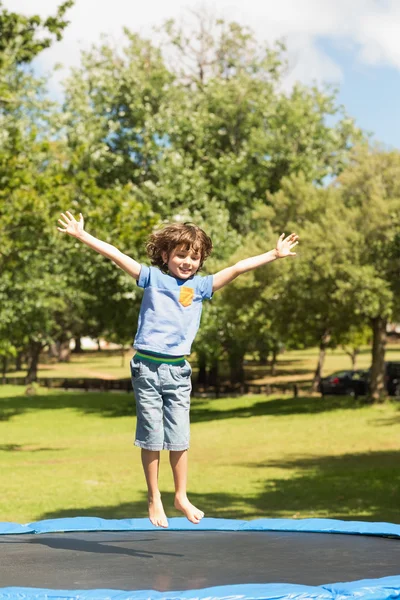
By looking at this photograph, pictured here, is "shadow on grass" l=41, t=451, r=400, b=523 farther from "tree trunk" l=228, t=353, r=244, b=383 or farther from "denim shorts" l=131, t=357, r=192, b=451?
"tree trunk" l=228, t=353, r=244, b=383

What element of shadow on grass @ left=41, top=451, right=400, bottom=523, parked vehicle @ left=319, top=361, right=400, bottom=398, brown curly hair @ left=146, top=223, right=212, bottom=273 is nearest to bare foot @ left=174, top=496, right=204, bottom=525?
brown curly hair @ left=146, top=223, right=212, bottom=273

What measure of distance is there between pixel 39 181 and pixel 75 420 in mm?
14518

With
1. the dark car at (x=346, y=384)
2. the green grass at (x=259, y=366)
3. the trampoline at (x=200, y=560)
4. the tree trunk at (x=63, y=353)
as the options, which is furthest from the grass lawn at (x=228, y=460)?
the tree trunk at (x=63, y=353)

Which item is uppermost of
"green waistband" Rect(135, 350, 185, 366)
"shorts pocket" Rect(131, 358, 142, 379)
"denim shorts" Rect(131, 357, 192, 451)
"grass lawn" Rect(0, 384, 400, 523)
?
"green waistband" Rect(135, 350, 185, 366)

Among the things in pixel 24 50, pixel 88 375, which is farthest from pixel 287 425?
pixel 88 375

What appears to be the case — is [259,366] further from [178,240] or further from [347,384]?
[178,240]

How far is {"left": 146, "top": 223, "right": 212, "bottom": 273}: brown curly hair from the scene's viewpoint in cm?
513

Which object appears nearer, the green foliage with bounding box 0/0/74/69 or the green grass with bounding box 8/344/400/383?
the green foliage with bounding box 0/0/74/69

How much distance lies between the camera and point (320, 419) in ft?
96.5

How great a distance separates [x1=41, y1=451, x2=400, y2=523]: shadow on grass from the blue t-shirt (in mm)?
7776

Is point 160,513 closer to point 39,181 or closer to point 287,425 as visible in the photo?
point 39,181

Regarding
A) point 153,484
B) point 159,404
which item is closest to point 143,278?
point 159,404

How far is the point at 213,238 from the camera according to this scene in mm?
30781

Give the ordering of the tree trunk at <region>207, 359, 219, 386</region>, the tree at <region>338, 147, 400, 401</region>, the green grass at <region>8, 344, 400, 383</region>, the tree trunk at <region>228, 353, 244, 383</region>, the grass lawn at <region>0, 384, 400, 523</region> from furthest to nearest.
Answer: the green grass at <region>8, 344, 400, 383</region>, the tree trunk at <region>207, 359, 219, 386</region>, the tree trunk at <region>228, 353, 244, 383</region>, the tree at <region>338, 147, 400, 401</region>, the grass lawn at <region>0, 384, 400, 523</region>
